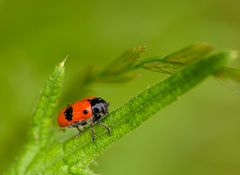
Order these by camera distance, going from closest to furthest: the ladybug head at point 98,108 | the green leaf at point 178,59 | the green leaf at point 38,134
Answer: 1. the green leaf at point 178,59
2. the green leaf at point 38,134
3. the ladybug head at point 98,108

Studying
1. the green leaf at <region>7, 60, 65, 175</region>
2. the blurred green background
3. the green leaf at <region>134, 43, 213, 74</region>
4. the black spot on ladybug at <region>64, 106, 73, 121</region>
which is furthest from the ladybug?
the blurred green background

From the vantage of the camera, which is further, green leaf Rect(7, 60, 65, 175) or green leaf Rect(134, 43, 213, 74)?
green leaf Rect(7, 60, 65, 175)

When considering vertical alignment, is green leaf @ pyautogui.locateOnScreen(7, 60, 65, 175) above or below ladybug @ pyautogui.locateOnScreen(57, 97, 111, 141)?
below

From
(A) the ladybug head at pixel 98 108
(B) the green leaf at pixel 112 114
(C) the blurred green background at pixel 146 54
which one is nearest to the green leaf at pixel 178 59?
(B) the green leaf at pixel 112 114

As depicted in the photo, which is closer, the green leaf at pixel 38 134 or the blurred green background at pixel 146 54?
the green leaf at pixel 38 134

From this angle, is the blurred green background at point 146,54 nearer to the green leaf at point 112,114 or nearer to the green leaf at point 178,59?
the green leaf at point 112,114

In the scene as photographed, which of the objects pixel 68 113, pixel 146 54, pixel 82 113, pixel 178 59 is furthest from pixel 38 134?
pixel 146 54

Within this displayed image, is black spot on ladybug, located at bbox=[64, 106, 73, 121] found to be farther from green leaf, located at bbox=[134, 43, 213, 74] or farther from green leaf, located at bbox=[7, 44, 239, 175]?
green leaf, located at bbox=[134, 43, 213, 74]
